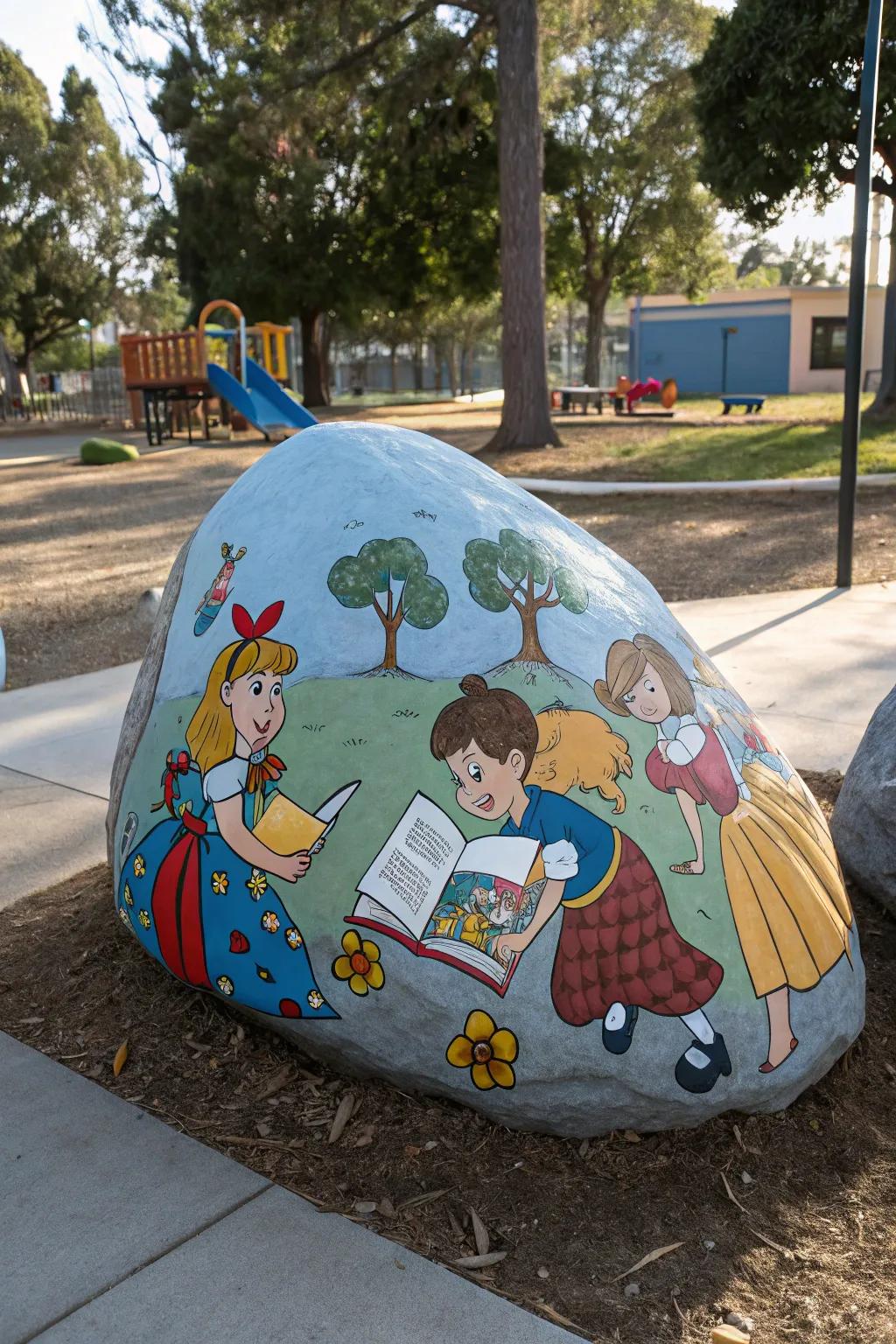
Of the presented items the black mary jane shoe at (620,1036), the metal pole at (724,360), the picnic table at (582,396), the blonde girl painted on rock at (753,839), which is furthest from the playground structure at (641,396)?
the black mary jane shoe at (620,1036)

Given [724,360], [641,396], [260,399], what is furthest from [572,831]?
[724,360]

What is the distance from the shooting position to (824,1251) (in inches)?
95.2

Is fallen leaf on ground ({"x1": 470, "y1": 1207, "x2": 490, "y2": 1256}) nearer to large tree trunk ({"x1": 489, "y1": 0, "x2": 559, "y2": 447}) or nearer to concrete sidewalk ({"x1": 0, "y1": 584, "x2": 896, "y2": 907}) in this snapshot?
concrete sidewalk ({"x1": 0, "y1": 584, "x2": 896, "y2": 907})

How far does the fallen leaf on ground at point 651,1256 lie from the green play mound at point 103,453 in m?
19.8

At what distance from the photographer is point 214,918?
2.94 m

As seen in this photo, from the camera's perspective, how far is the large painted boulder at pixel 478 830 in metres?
2.62

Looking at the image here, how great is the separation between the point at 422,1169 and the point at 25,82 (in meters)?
39.1

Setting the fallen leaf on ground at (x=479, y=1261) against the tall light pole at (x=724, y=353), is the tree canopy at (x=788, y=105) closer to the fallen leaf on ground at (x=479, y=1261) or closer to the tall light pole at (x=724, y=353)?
the fallen leaf on ground at (x=479, y=1261)

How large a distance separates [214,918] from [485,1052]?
0.78m

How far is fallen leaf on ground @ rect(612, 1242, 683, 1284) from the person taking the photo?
2.35 m

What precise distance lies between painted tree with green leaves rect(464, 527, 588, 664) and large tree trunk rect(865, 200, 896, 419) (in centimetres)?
1912

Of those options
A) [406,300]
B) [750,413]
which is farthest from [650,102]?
[750,413]

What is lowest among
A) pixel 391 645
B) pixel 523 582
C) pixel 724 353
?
pixel 391 645

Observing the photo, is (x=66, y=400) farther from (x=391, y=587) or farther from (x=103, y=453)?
(x=391, y=587)
